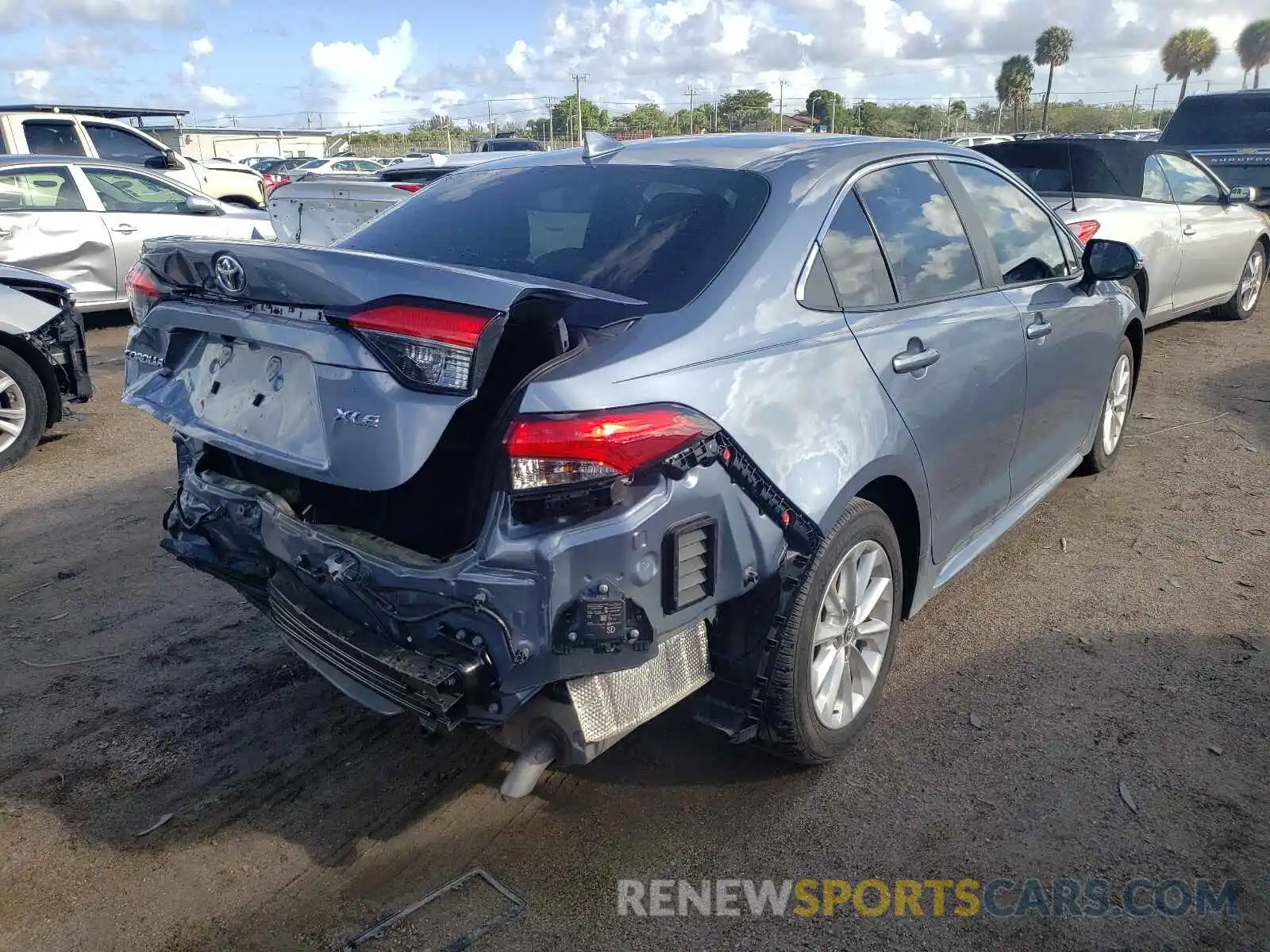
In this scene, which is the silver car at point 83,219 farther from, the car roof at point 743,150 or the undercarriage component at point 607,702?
the undercarriage component at point 607,702

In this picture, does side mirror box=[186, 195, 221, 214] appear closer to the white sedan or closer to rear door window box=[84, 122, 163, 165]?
rear door window box=[84, 122, 163, 165]

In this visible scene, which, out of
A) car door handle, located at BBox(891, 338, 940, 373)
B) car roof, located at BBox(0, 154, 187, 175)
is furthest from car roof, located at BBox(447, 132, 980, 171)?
car roof, located at BBox(0, 154, 187, 175)

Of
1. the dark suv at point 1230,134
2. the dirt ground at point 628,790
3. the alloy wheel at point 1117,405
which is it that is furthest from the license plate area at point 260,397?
the dark suv at point 1230,134

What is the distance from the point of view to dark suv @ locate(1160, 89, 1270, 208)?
12.5 metres

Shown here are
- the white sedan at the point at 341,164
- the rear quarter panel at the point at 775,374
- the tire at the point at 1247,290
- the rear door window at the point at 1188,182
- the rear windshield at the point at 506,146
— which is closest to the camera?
the rear quarter panel at the point at 775,374

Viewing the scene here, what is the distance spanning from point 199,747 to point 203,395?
112 cm

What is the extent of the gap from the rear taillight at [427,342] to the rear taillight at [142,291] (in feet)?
3.48

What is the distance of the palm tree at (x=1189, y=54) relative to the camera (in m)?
72.2

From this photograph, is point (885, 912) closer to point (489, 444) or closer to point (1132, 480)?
point (489, 444)

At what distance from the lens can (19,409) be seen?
607 cm

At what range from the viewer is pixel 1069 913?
98.2 inches

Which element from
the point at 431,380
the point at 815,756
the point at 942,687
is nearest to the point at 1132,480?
the point at 942,687

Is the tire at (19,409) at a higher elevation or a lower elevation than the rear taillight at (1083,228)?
lower

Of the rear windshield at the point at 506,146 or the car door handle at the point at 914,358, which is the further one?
the rear windshield at the point at 506,146
